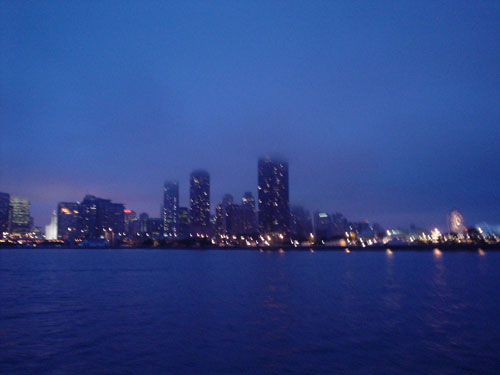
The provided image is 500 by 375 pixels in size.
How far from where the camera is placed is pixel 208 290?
39.3 metres

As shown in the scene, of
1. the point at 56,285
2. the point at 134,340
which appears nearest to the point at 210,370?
the point at 134,340

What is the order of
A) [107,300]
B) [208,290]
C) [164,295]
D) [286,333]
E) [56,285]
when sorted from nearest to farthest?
[286,333] → [107,300] → [164,295] → [208,290] → [56,285]

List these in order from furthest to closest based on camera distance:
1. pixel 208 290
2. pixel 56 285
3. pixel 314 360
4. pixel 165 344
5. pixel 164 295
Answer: pixel 56 285 < pixel 208 290 < pixel 164 295 < pixel 165 344 < pixel 314 360

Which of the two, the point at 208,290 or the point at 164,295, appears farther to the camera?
the point at 208,290

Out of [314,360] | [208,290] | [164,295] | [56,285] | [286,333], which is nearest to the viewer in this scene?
[314,360]

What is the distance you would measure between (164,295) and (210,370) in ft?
68.8

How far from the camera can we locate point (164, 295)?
35.7 metres

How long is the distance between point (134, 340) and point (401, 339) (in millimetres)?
13214

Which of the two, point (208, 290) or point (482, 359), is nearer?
point (482, 359)

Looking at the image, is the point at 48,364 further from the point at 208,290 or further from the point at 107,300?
the point at 208,290

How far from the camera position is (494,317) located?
26406 millimetres

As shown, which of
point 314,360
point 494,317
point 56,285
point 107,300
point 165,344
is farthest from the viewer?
point 56,285

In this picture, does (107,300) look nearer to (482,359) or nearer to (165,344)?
(165,344)

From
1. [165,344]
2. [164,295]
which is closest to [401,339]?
[165,344]
